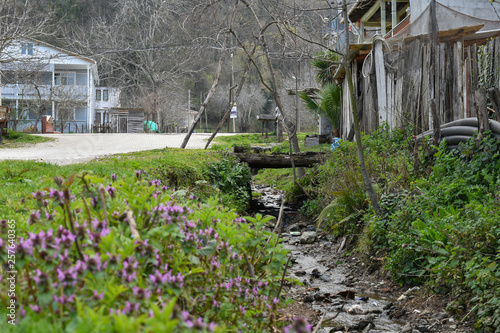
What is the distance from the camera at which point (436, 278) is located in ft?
14.3

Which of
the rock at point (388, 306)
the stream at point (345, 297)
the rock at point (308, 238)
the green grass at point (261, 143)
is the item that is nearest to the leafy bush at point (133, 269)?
the stream at point (345, 297)

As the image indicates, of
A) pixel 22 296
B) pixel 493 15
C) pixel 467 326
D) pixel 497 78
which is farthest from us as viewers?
pixel 493 15

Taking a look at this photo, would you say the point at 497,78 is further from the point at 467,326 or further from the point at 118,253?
the point at 118,253

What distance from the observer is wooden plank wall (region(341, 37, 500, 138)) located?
672cm

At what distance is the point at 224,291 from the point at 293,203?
8.30m

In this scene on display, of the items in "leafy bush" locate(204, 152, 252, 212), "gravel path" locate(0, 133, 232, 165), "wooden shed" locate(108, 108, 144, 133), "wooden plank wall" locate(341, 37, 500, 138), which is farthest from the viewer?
"wooden shed" locate(108, 108, 144, 133)

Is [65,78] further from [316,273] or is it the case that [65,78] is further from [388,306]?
[388,306]

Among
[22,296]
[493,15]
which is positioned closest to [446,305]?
[22,296]

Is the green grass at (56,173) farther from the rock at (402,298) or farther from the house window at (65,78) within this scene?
the house window at (65,78)

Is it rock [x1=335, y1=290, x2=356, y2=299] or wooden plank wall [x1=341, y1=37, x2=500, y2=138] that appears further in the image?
wooden plank wall [x1=341, y1=37, x2=500, y2=138]

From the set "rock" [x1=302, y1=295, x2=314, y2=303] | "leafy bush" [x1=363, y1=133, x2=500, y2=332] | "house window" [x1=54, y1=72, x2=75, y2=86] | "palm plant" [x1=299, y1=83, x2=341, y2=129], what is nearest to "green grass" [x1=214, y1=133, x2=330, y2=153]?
"palm plant" [x1=299, y1=83, x2=341, y2=129]

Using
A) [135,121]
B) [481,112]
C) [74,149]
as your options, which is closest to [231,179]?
[481,112]

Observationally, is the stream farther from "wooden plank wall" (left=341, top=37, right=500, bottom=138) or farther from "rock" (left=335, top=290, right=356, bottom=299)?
"wooden plank wall" (left=341, top=37, right=500, bottom=138)

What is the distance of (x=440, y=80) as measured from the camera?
6.99m
